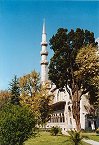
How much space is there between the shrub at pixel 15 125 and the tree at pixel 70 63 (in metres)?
21.8

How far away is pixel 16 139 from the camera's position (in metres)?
20.8

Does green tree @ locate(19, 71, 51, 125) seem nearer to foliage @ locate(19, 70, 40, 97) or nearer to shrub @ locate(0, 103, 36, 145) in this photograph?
foliage @ locate(19, 70, 40, 97)

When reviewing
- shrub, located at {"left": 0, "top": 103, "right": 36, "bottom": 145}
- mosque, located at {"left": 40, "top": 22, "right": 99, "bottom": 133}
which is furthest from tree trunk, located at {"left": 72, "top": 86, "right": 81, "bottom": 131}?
shrub, located at {"left": 0, "top": 103, "right": 36, "bottom": 145}

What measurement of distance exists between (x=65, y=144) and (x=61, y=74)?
1728cm

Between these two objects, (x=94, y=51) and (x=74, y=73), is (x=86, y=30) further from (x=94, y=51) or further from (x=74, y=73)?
(x=74, y=73)

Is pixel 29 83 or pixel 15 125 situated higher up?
pixel 29 83

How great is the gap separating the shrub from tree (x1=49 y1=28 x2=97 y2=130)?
2183 cm

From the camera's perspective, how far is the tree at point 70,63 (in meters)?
43.4

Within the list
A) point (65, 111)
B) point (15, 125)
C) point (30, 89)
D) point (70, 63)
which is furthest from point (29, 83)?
point (15, 125)

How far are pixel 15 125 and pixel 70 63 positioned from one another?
23.9 m

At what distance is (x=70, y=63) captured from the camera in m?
43.8

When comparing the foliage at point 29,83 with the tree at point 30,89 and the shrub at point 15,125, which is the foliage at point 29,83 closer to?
the tree at point 30,89

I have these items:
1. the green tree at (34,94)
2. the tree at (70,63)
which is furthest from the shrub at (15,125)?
the green tree at (34,94)

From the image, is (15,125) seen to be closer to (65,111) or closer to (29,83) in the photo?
(29,83)
